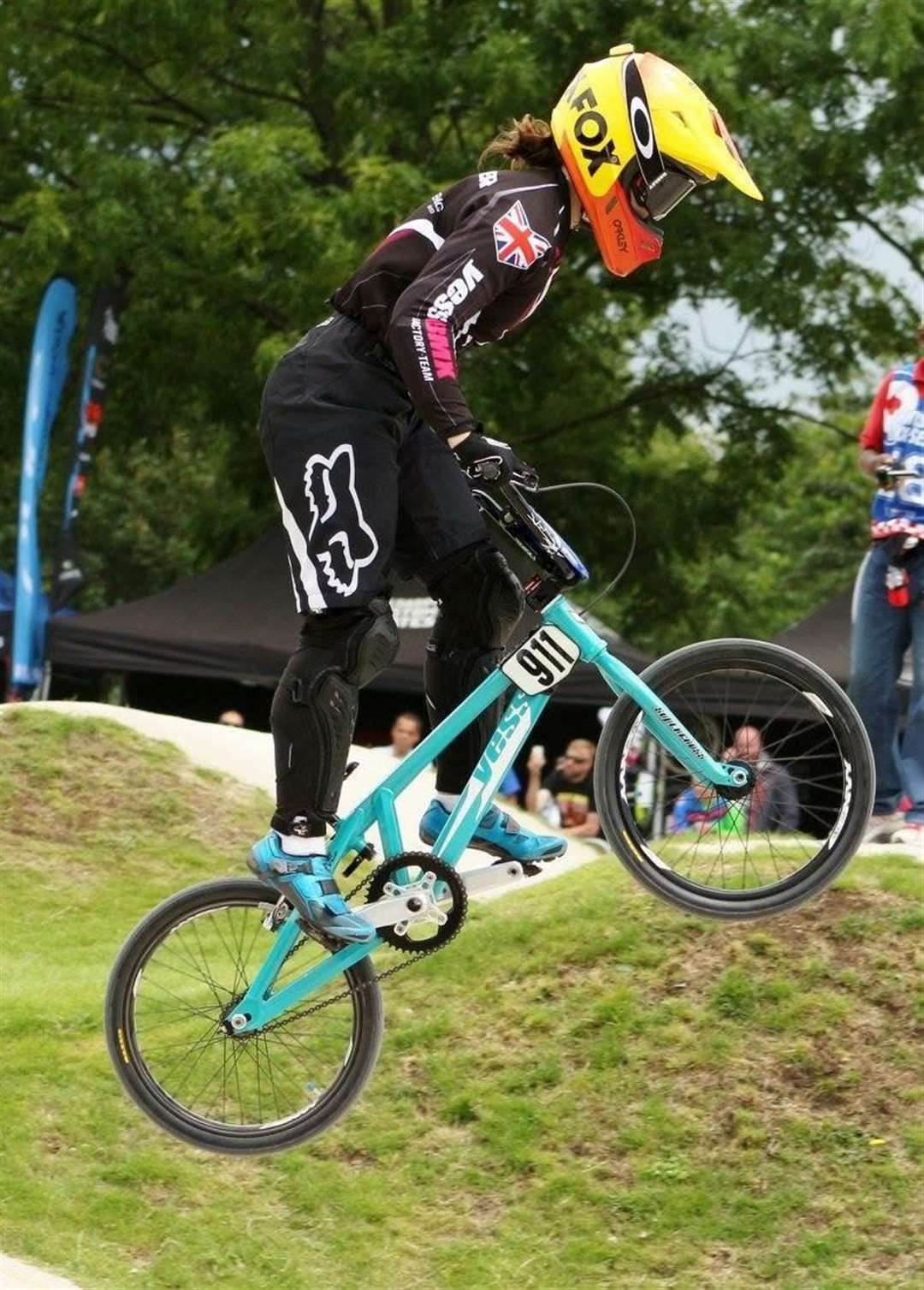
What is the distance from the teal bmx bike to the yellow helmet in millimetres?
958

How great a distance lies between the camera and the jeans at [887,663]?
8.26 meters

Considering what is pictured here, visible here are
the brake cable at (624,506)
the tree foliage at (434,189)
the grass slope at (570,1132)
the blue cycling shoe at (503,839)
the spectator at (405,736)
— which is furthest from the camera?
the tree foliage at (434,189)

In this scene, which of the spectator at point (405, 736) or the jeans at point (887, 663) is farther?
the spectator at point (405, 736)

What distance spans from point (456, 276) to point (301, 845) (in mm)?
1793

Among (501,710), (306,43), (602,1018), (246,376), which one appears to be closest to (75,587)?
(246,376)

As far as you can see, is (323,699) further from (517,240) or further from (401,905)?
(517,240)

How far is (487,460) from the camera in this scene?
5621 mm

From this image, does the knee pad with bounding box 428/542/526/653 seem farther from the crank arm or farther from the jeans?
the jeans

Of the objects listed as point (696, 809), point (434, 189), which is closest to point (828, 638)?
point (434, 189)

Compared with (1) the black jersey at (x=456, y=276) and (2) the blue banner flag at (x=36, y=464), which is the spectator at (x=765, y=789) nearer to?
(1) the black jersey at (x=456, y=276)

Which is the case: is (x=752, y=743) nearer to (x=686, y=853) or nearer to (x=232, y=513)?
(x=686, y=853)

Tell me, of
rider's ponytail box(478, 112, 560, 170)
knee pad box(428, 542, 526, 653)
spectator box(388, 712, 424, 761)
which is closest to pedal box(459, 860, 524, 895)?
knee pad box(428, 542, 526, 653)

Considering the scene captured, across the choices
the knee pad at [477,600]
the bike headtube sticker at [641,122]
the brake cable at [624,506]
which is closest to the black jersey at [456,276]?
the bike headtube sticker at [641,122]

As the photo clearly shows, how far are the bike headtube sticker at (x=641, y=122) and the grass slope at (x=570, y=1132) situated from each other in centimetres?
364
